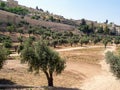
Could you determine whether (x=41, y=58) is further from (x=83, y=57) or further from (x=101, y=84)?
(x=83, y=57)

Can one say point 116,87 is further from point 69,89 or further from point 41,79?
point 41,79

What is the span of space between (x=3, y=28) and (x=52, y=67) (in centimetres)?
10527

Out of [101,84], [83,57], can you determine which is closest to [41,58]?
[101,84]

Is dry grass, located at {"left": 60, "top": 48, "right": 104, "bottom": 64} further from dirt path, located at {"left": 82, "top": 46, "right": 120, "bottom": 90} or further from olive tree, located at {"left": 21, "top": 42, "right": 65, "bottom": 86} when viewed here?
olive tree, located at {"left": 21, "top": 42, "right": 65, "bottom": 86}

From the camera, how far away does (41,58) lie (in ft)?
137

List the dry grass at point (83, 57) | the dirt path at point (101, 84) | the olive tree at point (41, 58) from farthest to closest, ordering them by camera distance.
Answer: the dry grass at point (83, 57) < the dirt path at point (101, 84) < the olive tree at point (41, 58)

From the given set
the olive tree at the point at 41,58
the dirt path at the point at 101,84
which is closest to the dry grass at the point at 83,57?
the dirt path at the point at 101,84

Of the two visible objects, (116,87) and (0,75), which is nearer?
(116,87)

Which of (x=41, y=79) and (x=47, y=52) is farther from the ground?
(x=47, y=52)

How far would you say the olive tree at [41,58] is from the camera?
42000 millimetres

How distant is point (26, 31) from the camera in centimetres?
15125

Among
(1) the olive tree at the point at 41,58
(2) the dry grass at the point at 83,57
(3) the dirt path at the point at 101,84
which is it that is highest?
(1) the olive tree at the point at 41,58

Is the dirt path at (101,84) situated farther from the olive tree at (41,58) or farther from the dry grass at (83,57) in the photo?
the dry grass at (83,57)

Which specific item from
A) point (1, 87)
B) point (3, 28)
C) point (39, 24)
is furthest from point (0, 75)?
point (39, 24)
